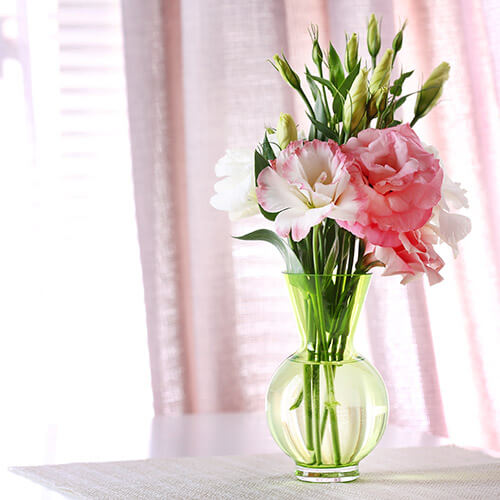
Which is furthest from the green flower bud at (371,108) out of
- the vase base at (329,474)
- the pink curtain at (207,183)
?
the pink curtain at (207,183)

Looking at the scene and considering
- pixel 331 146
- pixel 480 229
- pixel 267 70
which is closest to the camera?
pixel 331 146

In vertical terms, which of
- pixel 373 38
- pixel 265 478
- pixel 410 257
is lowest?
pixel 265 478

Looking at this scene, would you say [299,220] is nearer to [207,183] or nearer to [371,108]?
[371,108]

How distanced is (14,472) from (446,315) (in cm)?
83

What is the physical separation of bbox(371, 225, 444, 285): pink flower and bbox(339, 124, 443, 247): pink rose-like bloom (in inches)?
0.7

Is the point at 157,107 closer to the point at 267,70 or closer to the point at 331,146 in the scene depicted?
the point at 267,70

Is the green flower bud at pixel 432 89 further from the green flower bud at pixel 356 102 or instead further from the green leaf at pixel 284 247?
the green leaf at pixel 284 247

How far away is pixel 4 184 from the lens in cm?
164

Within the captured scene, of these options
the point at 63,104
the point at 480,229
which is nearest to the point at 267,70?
the point at 63,104

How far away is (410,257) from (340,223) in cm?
8

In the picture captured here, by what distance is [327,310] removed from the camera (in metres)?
0.85

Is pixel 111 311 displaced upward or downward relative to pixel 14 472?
upward

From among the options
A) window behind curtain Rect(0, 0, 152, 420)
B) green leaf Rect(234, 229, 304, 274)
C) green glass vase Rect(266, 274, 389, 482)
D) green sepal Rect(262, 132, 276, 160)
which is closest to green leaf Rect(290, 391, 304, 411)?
green glass vase Rect(266, 274, 389, 482)

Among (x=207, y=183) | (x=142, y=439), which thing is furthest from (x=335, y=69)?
(x=207, y=183)
